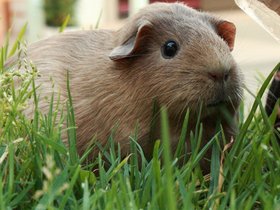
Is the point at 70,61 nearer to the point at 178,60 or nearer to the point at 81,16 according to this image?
the point at 178,60

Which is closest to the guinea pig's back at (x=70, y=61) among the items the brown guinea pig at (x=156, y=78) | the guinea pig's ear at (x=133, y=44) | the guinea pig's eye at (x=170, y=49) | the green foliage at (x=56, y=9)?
the brown guinea pig at (x=156, y=78)

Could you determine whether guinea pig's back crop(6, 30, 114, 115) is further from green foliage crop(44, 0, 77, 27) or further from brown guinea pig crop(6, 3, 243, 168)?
green foliage crop(44, 0, 77, 27)

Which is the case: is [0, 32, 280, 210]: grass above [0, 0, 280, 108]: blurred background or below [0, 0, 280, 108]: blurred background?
above

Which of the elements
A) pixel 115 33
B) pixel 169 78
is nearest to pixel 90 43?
pixel 115 33

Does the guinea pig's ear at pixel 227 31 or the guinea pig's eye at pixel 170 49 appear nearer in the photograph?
the guinea pig's eye at pixel 170 49

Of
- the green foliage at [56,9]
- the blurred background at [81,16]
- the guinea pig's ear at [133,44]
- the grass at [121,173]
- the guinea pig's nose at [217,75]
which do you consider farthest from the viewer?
the green foliage at [56,9]

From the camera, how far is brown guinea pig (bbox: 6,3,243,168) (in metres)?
2.82

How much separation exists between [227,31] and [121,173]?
88 cm

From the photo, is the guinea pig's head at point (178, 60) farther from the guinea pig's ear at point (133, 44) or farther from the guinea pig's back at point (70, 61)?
the guinea pig's back at point (70, 61)

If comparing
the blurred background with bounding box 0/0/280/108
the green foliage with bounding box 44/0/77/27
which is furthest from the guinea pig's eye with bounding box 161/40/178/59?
the green foliage with bounding box 44/0/77/27

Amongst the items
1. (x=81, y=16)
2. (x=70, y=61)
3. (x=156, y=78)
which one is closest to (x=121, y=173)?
(x=156, y=78)

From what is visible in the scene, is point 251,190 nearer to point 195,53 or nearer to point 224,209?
point 224,209

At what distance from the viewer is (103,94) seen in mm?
3025

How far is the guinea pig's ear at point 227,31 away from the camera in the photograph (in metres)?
3.09
